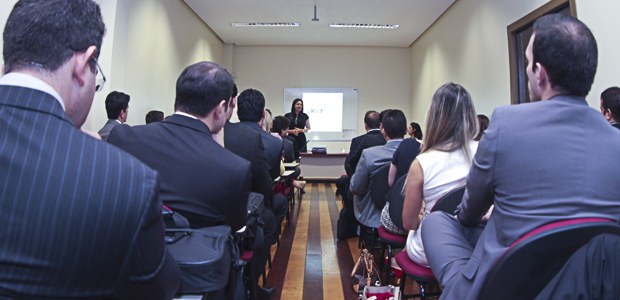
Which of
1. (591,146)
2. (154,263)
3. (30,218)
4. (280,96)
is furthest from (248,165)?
(280,96)

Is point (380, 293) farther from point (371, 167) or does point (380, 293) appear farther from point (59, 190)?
point (59, 190)

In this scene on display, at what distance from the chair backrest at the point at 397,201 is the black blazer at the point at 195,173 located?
3.04ft

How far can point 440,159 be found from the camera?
1585 millimetres

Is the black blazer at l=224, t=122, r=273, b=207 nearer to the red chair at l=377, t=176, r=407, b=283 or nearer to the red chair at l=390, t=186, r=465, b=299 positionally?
the red chair at l=377, t=176, r=407, b=283

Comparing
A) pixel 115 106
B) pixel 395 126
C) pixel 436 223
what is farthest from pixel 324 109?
pixel 436 223

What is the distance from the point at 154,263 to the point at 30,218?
0.21 m

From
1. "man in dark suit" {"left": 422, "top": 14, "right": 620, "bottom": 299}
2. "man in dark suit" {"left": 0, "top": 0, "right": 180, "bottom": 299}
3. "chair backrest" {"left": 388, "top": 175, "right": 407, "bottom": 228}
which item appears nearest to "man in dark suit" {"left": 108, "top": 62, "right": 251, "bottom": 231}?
"man in dark suit" {"left": 0, "top": 0, "right": 180, "bottom": 299}

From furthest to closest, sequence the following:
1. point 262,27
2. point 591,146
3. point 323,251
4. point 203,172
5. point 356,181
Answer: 1. point 262,27
2. point 323,251
3. point 356,181
4. point 203,172
5. point 591,146

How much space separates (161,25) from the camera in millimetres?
5059

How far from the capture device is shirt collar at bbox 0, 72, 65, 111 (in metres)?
0.63

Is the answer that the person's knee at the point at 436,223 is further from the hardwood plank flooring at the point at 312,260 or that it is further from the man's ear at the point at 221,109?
the hardwood plank flooring at the point at 312,260

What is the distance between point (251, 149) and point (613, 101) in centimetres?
235

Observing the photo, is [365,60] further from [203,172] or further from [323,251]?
[203,172]

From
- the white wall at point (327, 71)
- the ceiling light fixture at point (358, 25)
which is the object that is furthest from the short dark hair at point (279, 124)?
the white wall at point (327, 71)
